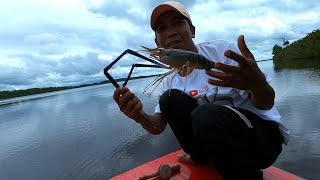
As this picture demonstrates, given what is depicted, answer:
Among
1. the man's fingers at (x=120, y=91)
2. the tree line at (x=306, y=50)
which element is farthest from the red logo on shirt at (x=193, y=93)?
the tree line at (x=306, y=50)

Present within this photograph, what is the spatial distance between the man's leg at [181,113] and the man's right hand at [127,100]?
61 cm

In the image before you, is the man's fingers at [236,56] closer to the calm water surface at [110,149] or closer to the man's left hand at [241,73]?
the man's left hand at [241,73]

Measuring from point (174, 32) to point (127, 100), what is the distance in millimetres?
798

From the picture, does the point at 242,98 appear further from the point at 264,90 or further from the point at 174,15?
the point at 174,15

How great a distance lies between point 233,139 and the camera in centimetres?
213

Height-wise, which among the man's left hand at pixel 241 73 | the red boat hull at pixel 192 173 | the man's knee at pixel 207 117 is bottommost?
the red boat hull at pixel 192 173

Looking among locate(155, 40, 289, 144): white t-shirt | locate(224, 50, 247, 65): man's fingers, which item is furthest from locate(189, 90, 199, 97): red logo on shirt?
locate(224, 50, 247, 65): man's fingers

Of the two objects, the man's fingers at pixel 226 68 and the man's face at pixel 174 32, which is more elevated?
the man's face at pixel 174 32

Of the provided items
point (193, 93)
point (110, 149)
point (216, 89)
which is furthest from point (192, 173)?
point (110, 149)

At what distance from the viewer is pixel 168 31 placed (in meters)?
2.55

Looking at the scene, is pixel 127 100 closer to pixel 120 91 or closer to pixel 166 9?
pixel 120 91

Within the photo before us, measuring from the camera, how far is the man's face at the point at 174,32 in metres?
2.50

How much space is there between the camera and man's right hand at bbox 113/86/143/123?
210cm

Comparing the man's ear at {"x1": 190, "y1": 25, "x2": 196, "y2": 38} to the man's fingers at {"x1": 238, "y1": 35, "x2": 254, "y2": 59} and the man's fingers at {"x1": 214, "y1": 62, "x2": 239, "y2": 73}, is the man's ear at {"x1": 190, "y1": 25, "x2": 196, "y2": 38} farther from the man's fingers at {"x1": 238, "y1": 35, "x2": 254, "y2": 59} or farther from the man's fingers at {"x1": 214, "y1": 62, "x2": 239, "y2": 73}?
the man's fingers at {"x1": 214, "y1": 62, "x2": 239, "y2": 73}
